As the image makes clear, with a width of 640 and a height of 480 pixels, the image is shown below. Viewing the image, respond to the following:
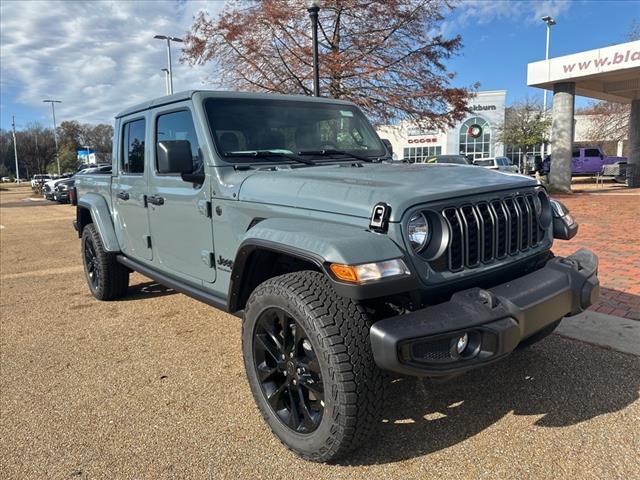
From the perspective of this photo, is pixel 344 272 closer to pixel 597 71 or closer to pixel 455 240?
pixel 455 240

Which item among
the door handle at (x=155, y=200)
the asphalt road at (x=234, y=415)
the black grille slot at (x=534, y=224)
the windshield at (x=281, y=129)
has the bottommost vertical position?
the asphalt road at (x=234, y=415)

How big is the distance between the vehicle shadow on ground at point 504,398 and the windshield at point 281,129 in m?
1.78

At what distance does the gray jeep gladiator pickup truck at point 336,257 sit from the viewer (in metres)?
2.23

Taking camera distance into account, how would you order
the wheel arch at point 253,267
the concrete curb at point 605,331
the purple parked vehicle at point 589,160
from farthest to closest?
1. the purple parked vehicle at point 589,160
2. the concrete curb at point 605,331
3. the wheel arch at point 253,267

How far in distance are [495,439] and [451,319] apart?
0.93 m

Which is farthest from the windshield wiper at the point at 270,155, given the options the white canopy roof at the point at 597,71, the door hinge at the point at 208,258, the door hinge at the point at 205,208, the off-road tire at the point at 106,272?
the white canopy roof at the point at 597,71

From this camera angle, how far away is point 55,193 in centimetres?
2464

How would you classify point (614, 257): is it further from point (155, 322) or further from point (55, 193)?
point (55, 193)

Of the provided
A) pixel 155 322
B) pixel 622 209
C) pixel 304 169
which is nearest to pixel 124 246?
pixel 155 322

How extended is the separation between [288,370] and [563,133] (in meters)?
18.1

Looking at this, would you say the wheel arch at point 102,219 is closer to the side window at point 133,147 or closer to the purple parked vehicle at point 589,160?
the side window at point 133,147

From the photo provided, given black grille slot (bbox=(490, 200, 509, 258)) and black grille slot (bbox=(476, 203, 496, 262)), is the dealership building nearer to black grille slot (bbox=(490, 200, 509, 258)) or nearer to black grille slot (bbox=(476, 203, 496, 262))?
black grille slot (bbox=(490, 200, 509, 258))

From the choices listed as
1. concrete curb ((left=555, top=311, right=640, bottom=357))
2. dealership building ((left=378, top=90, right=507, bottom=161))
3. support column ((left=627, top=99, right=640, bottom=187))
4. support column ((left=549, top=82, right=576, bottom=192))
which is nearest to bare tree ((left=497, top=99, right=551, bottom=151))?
dealership building ((left=378, top=90, right=507, bottom=161))

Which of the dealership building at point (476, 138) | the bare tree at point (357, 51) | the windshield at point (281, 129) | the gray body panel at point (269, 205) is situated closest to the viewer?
the gray body panel at point (269, 205)
